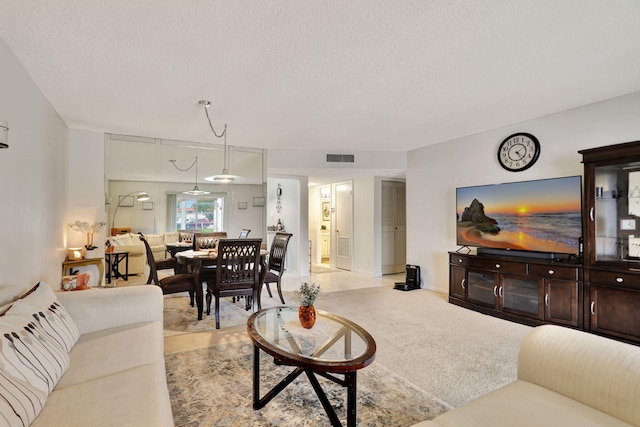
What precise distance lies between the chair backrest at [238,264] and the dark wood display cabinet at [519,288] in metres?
2.74

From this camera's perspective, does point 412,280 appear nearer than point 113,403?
No

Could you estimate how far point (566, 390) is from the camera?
138cm

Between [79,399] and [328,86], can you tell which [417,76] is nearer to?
[328,86]

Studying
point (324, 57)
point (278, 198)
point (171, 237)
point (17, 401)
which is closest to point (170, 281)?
point (171, 237)

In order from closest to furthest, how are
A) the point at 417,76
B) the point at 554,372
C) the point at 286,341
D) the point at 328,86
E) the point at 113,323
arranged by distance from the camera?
1. the point at 554,372
2. the point at 286,341
3. the point at 113,323
4. the point at 417,76
5. the point at 328,86

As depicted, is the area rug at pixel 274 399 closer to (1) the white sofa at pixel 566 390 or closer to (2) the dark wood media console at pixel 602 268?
(1) the white sofa at pixel 566 390

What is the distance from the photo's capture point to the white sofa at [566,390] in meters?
1.19

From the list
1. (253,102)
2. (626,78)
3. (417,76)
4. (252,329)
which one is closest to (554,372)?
(252,329)

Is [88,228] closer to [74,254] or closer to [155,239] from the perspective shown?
[74,254]

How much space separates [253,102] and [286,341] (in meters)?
2.44

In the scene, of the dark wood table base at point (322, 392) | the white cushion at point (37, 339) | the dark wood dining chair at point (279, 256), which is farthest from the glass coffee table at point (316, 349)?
the dark wood dining chair at point (279, 256)

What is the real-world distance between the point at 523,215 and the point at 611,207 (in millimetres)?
830

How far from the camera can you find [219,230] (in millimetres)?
5145

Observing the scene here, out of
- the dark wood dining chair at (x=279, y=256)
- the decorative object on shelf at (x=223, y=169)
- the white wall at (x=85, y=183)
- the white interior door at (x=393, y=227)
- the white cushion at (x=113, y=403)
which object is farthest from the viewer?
the white interior door at (x=393, y=227)
